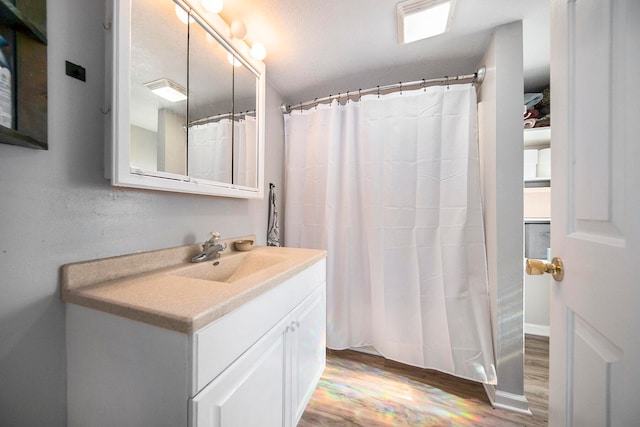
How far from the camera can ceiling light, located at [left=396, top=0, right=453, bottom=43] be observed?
1.03 meters

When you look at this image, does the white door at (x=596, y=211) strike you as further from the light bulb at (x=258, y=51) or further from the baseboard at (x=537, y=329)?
the baseboard at (x=537, y=329)

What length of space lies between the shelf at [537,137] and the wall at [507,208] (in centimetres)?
66

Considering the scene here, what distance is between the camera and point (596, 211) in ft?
1.54

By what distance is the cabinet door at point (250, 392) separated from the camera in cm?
51

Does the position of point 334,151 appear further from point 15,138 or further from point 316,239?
point 15,138

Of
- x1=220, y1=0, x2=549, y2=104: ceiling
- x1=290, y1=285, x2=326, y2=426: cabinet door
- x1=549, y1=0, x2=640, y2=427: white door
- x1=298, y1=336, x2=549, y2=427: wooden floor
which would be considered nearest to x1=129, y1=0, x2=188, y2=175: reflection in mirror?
x1=220, y1=0, x2=549, y2=104: ceiling

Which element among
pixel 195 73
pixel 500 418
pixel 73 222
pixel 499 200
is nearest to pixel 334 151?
pixel 195 73

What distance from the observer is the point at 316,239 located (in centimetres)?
174

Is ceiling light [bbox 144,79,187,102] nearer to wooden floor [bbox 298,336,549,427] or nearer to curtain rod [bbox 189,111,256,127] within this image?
curtain rod [bbox 189,111,256,127]

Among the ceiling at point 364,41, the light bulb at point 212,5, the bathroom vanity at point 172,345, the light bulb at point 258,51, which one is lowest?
the bathroom vanity at point 172,345

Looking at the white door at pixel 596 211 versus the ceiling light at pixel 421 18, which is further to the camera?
the ceiling light at pixel 421 18

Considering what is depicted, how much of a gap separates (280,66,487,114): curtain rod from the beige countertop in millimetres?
1394

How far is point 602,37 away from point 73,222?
1.40 meters

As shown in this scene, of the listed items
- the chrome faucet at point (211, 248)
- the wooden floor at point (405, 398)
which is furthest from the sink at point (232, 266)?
the wooden floor at point (405, 398)
